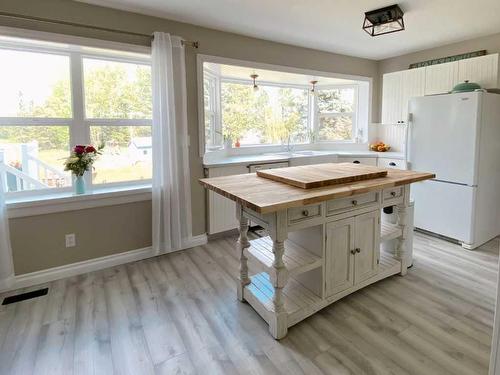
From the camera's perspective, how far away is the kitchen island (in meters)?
1.81

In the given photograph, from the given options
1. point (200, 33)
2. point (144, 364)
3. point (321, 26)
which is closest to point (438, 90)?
point (321, 26)

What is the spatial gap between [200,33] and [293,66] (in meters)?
1.34

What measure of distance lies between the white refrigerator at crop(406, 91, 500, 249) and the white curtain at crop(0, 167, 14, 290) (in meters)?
4.15

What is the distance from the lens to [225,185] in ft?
6.81

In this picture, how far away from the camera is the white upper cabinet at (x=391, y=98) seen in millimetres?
4480

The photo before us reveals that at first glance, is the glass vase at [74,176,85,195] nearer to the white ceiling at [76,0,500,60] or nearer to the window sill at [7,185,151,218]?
the window sill at [7,185,151,218]

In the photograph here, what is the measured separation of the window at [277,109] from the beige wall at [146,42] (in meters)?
0.28

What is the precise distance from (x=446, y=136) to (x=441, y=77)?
3.73ft

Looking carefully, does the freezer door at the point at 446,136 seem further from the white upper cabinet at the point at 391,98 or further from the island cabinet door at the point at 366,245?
the island cabinet door at the point at 366,245

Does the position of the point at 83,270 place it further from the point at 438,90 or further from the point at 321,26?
the point at 438,90

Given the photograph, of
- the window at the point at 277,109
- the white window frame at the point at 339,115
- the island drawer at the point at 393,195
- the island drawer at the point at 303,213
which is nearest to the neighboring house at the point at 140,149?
the window at the point at 277,109

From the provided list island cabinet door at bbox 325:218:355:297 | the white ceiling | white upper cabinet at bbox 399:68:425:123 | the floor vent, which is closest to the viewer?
island cabinet door at bbox 325:218:355:297

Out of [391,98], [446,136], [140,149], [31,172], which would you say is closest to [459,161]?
[446,136]

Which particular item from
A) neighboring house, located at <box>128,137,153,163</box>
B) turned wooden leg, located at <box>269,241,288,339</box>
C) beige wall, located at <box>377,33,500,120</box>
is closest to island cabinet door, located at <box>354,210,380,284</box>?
turned wooden leg, located at <box>269,241,288,339</box>
